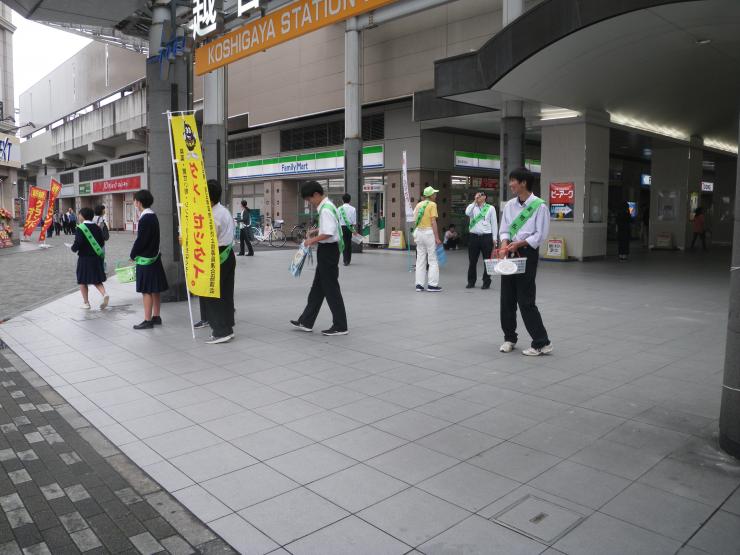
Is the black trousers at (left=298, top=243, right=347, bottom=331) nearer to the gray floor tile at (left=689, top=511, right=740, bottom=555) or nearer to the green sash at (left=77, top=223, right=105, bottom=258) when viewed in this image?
the green sash at (left=77, top=223, right=105, bottom=258)

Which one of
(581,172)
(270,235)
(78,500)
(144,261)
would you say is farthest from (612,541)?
(270,235)

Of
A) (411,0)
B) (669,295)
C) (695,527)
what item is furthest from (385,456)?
(411,0)

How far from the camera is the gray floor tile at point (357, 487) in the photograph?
10.1 feet

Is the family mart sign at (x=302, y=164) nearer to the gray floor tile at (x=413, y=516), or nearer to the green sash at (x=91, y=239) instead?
the green sash at (x=91, y=239)

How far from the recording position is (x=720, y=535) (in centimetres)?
271

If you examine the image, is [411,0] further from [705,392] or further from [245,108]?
[705,392]

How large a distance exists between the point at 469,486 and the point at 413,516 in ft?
1.45

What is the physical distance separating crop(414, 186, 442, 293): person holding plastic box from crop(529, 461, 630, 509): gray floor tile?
6837 millimetres

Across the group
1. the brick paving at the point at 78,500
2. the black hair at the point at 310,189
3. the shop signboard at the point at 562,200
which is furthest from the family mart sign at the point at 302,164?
the brick paving at the point at 78,500

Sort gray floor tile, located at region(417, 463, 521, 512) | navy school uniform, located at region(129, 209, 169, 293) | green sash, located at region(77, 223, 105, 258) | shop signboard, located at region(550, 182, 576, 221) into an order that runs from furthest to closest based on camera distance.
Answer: shop signboard, located at region(550, 182, 576, 221)
green sash, located at region(77, 223, 105, 258)
navy school uniform, located at region(129, 209, 169, 293)
gray floor tile, located at region(417, 463, 521, 512)

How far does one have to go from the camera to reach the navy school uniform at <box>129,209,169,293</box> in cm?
742

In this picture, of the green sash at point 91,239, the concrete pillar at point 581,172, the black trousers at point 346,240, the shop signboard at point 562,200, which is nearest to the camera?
the green sash at point 91,239

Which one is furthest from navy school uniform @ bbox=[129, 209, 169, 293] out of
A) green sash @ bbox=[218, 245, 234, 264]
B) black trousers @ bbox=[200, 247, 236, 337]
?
green sash @ bbox=[218, 245, 234, 264]

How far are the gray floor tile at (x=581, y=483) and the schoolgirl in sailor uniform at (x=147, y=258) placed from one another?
5.60 metres
